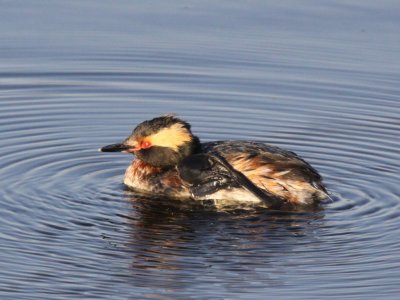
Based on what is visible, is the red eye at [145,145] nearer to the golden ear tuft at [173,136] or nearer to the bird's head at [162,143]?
the bird's head at [162,143]

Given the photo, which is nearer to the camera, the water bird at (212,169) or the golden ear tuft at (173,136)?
the water bird at (212,169)

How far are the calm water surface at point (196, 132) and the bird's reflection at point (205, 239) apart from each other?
3cm

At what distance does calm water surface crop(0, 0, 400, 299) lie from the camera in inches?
424

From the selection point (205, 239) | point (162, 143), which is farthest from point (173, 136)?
point (205, 239)

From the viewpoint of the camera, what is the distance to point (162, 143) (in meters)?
13.6

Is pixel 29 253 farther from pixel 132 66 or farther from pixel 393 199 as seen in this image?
pixel 132 66

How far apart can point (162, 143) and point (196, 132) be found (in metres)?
1.79

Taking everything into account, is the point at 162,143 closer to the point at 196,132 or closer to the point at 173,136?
the point at 173,136

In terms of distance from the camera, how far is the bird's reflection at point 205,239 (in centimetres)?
1081

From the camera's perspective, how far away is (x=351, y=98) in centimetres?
1650

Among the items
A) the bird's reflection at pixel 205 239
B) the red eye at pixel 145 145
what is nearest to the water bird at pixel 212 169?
the red eye at pixel 145 145

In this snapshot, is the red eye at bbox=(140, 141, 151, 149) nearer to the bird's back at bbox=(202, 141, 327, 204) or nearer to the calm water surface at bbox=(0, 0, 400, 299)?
the calm water surface at bbox=(0, 0, 400, 299)

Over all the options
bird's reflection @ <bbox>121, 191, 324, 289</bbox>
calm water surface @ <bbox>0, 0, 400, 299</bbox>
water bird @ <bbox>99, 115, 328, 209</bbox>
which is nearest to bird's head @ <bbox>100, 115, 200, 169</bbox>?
water bird @ <bbox>99, 115, 328, 209</bbox>

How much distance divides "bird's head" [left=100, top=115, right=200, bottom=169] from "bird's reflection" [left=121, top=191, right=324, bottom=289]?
1.70 ft
